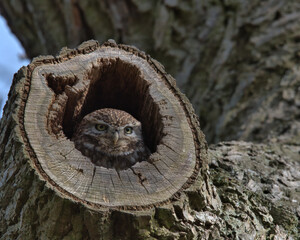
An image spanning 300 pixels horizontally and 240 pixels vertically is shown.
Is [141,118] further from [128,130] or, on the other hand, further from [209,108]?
[209,108]

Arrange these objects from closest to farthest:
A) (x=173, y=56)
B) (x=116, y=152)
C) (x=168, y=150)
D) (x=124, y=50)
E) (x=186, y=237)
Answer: (x=186, y=237), (x=168, y=150), (x=124, y=50), (x=116, y=152), (x=173, y=56)

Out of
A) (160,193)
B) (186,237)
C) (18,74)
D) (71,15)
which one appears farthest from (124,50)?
(71,15)

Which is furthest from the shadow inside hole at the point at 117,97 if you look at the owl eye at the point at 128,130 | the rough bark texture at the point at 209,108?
the rough bark texture at the point at 209,108

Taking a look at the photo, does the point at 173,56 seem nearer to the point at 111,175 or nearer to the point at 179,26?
the point at 179,26

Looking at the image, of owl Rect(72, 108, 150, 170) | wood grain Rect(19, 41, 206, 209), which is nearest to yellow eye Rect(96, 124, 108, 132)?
owl Rect(72, 108, 150, 170)

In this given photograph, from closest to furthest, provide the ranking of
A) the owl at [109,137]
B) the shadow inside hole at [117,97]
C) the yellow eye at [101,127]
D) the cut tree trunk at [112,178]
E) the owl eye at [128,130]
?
the cut tree trunk at [112,178]
the shadow inside hole at [117,97]
the owl at [109,137]
the owl eye at [128,130]
the yellow eye at [101,127]

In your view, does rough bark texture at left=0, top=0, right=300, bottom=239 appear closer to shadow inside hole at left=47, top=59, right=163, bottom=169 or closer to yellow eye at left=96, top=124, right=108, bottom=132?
shadow inside hole at left=47, top=59, right=163, bottom=169

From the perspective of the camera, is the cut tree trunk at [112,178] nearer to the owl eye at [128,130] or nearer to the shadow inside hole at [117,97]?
the shadow inside hole at [117,97]

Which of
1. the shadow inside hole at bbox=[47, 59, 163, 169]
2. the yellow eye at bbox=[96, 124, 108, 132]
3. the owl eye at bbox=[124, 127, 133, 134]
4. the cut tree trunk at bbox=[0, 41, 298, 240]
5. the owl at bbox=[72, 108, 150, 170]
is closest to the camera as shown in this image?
the cut tree trunk at bbox=[0, 41, 298, 240]
